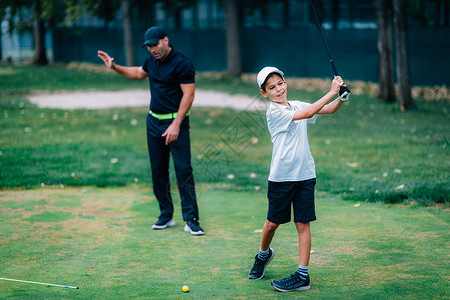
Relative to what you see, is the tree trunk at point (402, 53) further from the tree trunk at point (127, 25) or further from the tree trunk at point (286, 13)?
the tree trunk at point (127, 25)

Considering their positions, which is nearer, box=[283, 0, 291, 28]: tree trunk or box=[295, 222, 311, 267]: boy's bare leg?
box=[295, 222, 311, 267]: boy's bare leg

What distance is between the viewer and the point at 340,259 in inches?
188

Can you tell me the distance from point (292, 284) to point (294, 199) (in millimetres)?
621

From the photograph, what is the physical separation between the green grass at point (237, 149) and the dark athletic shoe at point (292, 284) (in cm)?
317

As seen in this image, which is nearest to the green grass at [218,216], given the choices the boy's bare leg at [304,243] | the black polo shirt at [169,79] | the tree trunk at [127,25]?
the boy's bare leg at [304,243]

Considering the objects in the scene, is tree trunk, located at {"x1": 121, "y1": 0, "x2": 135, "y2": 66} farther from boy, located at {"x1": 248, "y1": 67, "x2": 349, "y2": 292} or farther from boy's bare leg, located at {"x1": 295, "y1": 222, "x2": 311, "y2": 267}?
boy's bare leg, located at {"x1": 295, "y1": 222, "x2": 311, "y2": 267}

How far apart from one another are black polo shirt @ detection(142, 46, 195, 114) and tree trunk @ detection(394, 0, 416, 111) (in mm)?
11024

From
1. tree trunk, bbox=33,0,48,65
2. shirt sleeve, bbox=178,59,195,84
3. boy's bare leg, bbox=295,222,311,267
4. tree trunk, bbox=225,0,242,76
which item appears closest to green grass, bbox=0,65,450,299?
boy's bare leg, bbox=295,222,311,267

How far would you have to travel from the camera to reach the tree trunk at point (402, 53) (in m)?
15.2

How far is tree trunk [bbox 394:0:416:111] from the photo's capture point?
1517 centimetres

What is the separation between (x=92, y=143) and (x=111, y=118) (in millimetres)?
3723

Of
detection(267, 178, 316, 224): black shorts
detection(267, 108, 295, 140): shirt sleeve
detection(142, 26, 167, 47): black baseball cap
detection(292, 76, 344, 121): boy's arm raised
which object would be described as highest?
detection(142, 26, 167, 47): black baseball cap

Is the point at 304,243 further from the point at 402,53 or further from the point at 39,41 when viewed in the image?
the point at 39,41

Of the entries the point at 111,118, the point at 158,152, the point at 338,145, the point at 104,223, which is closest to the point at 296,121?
the point at 158,152
